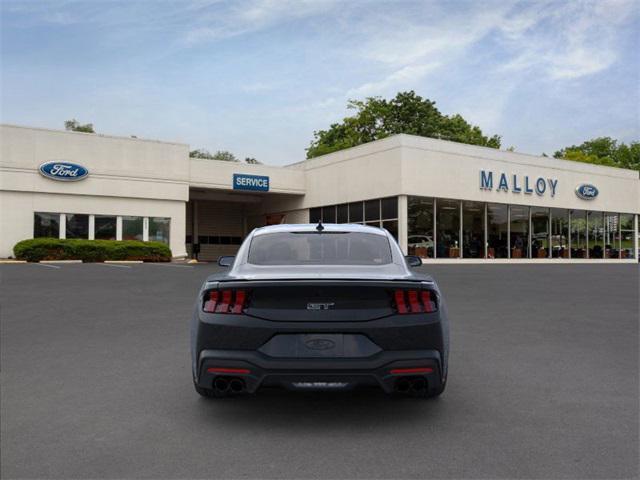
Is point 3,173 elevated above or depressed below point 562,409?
above

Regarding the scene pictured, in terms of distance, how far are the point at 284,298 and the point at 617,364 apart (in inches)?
159

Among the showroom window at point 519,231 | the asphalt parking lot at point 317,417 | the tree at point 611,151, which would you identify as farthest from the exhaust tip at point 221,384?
the tree at point 611,151

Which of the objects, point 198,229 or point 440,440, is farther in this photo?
point 198,229

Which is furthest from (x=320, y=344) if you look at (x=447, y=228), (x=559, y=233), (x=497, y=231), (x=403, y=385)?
(x=559, y=233)

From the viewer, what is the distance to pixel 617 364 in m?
6.11

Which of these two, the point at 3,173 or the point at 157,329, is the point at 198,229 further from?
the point at 157,329

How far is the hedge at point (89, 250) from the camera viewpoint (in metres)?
27.8

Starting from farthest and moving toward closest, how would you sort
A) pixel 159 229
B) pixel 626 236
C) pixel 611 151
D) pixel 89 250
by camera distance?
pixel 611 151 < pixel 626 236 < pixel 159 229 < pixel 89 250

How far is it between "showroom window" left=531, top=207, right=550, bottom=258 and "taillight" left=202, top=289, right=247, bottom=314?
35700mm

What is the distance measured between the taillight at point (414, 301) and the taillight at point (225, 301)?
1059 mm

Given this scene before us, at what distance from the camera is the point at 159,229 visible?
33.7 metres

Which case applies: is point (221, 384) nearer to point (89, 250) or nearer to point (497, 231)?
point (89, 250)

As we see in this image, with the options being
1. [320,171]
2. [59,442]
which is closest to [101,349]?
[59,442]

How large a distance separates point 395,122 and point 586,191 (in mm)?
22440
